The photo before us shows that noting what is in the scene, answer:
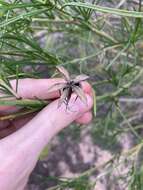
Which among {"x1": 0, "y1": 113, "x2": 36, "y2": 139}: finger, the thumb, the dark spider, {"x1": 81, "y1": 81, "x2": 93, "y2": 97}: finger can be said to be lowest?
Result: {"x1": 0, "y1": 113, "x2": 36, "y2": 139}: finger

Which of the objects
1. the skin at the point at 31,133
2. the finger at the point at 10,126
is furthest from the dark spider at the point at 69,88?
the finger at the point at 10,126

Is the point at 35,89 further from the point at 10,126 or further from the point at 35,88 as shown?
the point at 10,126

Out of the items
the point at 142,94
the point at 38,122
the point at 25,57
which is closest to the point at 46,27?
the point at 25,57

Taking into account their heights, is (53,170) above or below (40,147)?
below

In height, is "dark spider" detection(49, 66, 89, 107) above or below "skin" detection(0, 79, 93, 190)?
above

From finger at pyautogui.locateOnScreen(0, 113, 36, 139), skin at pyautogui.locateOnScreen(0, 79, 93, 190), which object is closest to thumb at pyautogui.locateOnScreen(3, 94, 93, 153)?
skin at pyautogui.locateOnScreen(0, 79, 93, 190)

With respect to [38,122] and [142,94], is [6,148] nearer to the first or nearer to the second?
[38,122]

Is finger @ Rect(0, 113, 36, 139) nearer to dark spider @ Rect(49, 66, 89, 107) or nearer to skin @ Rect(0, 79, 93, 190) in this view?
skin @ Rect(0, 79, 93, 190)

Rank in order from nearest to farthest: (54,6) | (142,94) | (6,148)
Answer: (54,6), (6,148), (142,94)

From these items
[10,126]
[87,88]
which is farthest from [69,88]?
[10,126]
